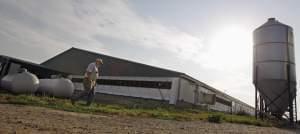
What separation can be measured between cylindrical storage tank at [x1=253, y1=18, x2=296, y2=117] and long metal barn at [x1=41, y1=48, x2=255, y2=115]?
207 inches

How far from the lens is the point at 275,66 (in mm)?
13133

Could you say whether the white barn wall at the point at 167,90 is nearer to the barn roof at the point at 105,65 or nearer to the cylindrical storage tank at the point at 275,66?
the barn roof at the point at 105,65

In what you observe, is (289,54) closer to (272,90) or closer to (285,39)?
(285,39)

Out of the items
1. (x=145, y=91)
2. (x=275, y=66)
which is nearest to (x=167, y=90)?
(x=145, y=91)

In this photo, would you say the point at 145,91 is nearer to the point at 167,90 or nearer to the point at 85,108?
the point at 167,90

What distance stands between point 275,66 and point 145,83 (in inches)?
368

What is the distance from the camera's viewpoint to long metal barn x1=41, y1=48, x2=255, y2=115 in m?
16.6

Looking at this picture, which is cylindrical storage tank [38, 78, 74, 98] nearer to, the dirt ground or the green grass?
the green grass

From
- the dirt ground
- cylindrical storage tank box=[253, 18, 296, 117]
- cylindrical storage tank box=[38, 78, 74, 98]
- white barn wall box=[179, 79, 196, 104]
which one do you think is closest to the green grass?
the dirt ground

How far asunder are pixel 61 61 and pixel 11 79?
1687 cm

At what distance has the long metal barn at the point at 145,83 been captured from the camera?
16562 millimetres

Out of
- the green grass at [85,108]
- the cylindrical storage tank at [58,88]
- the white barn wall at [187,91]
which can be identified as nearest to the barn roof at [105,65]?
the white barn wall at [187,91]

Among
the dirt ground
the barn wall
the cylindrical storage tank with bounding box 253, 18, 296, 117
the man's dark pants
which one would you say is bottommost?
the dirt ground

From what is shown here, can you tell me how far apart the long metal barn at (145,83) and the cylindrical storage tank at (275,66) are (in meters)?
5.25
